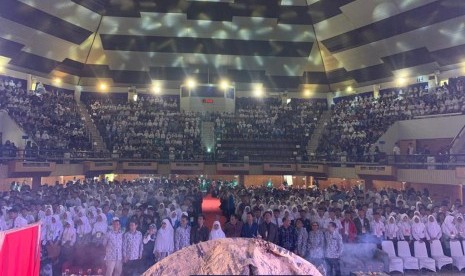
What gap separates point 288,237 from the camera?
8.87 meters

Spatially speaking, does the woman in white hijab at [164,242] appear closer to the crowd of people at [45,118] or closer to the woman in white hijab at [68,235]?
the woman in white hijab at [68,235]

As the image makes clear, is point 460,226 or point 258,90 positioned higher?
point 258,90

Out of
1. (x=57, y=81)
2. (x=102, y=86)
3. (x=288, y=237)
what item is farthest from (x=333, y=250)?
(x=102, y=86)

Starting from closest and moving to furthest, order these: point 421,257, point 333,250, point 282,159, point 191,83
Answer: point 333,250 < point 421,257 < point 282,159 < point 191,83

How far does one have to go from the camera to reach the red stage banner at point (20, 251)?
14.9 feet

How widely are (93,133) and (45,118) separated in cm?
479

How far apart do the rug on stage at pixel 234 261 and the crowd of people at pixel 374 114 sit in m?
19.9

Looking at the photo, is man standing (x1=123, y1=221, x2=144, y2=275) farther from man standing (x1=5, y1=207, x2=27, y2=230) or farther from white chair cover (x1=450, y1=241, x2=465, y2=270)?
white chair cover (x1=450, y1=241, x2=465, y2=270)

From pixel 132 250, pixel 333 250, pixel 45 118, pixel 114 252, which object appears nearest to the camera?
pixel 114 252

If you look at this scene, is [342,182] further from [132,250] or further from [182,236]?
[132,250]

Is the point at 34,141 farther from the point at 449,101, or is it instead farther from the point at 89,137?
the point at 449,101

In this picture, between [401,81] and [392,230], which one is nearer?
[392,230]

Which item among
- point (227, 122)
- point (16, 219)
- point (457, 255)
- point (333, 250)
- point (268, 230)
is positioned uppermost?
point (227, 122)

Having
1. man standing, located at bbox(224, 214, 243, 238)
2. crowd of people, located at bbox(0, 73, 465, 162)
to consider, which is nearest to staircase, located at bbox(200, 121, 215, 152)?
crowd of people, located at bbox(0, 73, 465, 162)
